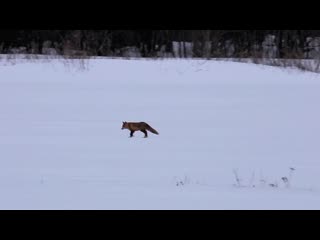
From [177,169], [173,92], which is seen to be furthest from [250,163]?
[173,92]

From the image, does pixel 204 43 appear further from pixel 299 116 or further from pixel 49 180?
pixel 49 180

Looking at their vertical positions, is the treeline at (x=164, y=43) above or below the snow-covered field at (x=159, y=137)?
above

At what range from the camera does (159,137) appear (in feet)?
29.6

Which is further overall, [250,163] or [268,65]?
[268,65]

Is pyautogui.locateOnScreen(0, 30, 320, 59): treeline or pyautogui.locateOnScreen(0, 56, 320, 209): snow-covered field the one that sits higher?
pyautogui.locateOnScreen(0, 30, 320, 59): treeline

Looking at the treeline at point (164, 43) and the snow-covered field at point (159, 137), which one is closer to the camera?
the snow-covered field at point (159, 137)

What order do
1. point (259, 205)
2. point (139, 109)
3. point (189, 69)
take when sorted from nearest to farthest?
point (259, 205), point (139, 109), point (189, 69)

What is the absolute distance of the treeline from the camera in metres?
19.8

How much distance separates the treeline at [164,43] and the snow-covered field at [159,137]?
244 cm

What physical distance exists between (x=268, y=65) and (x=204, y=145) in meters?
9.77

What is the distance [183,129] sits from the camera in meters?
9.89

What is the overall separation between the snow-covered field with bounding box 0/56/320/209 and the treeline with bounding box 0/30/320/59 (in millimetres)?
2444

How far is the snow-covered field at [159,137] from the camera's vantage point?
5.47 metres

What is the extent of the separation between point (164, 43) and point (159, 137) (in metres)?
14.2
